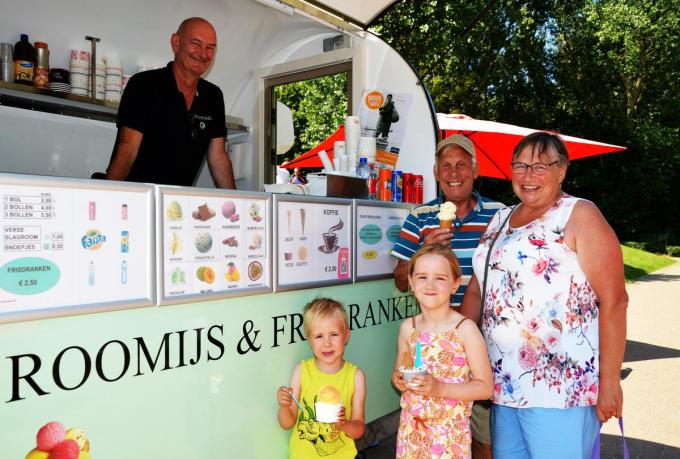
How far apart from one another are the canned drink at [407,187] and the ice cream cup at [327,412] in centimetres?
171

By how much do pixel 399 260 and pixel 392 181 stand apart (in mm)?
568

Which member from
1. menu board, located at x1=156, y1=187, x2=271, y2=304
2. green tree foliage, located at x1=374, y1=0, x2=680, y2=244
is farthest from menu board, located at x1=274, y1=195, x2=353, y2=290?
green tree foliage, located at x1=374, y1=0, x2=680, y2=244

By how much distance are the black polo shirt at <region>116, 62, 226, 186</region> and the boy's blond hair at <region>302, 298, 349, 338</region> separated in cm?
123

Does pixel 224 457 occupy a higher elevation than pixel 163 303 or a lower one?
lower

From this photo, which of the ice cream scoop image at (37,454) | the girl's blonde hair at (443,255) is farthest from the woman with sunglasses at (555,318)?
the ice cream scoop image at (37,454)

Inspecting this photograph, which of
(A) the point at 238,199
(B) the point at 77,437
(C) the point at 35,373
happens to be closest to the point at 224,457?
(B) the point at 77,437

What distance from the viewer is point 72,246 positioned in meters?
1.92

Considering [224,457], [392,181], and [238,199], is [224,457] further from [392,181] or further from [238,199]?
[392,181]

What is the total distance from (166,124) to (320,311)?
1.45 metres

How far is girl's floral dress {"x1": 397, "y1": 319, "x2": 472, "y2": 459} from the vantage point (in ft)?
7.69

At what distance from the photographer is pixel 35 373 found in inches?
71.7

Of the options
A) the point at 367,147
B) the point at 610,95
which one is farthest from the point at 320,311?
the point at 610,95

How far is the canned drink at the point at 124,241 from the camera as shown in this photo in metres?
2.05

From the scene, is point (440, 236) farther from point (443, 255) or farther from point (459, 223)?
point (443, 255)
